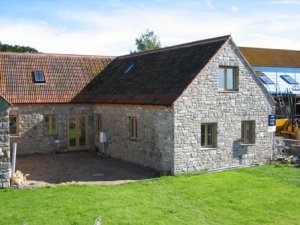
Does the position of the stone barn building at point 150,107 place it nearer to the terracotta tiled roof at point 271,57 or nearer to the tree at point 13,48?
the terracotta tiled roof at point 271,57

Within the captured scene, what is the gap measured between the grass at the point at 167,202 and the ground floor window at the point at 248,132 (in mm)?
3143

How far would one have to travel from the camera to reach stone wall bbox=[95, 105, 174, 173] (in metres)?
17.6

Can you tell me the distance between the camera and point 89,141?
25031 mm

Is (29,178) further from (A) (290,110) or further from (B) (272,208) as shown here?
(A) (290,110)

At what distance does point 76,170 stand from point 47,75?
8788 millimetres

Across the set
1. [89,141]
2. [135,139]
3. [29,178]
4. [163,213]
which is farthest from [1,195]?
[89,141]

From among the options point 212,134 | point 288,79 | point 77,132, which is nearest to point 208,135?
point 212,134

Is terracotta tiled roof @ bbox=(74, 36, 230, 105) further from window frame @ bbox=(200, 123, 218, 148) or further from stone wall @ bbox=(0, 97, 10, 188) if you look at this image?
stone wall @ bbox=(0, 97, 10, 188)

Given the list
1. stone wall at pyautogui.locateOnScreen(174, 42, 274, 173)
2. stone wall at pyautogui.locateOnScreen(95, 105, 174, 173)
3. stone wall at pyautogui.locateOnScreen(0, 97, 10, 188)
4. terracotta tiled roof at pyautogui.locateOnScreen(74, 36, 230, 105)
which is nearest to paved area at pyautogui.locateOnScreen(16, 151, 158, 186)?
stone wall at pyautogui.locateOnScreen(95, 105, 174, 173)

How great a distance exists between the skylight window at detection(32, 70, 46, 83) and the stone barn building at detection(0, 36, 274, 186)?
0.06m

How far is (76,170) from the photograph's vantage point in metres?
18.9

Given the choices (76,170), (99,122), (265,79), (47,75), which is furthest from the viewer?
(265,79)

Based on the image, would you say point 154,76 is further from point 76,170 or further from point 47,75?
point 47,75

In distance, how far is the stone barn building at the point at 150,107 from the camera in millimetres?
17703
